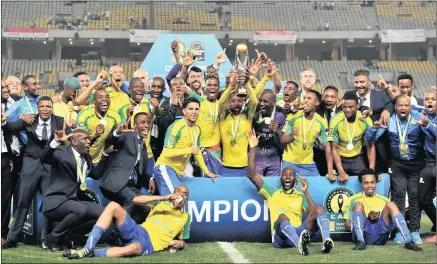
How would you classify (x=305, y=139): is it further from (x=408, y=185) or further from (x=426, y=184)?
(x=426, y=184)

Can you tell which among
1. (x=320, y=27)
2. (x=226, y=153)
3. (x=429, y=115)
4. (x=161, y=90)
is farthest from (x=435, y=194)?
(x=320, y=27)

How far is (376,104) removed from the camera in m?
8.83

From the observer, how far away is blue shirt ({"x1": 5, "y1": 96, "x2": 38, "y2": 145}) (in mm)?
7879

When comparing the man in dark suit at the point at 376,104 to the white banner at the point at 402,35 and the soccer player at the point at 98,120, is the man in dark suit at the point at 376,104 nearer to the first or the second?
the soccer player at the point at 98,120

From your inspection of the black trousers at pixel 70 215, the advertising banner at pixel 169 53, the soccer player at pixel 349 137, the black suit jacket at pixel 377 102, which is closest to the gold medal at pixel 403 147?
the soccer player at pixel 349 137

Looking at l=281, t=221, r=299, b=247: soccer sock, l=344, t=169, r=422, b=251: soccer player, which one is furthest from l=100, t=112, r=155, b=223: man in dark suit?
l=344, t=169, r=422, b=251: soccer player

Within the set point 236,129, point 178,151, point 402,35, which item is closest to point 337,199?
point 236,129

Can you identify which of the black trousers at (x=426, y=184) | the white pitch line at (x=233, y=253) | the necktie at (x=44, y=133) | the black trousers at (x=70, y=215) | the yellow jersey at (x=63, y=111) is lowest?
the white pitch line at (x=233, y=253)

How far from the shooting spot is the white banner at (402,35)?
44.4 meters

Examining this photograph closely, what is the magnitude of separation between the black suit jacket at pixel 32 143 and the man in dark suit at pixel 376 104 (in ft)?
10.8

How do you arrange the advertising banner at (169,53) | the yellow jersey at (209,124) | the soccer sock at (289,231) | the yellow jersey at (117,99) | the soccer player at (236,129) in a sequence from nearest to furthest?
the soccer sock at (289,231) → the soccer player at (236,129) → the yellow jersey at (209,124) → the yellow jersey at (117,99) → the advertising banner at (169,53)

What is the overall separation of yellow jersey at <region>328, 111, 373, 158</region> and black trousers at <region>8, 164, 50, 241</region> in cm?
301

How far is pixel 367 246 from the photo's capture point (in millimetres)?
7703

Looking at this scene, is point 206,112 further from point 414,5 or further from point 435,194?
point 414,5
